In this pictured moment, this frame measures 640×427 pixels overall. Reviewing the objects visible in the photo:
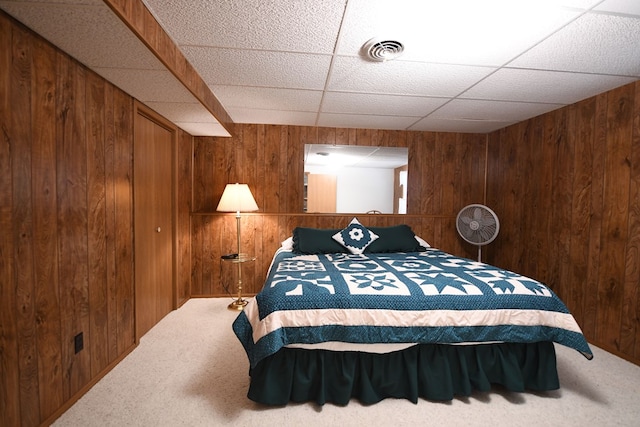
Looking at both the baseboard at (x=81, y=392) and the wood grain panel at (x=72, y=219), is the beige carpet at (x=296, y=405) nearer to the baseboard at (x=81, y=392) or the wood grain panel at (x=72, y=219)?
the baseboard at (x=81, y=392)

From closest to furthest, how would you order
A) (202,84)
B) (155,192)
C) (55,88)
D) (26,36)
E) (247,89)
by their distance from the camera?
(26,36), (55,88), (202,84), (247,89), (155,192)

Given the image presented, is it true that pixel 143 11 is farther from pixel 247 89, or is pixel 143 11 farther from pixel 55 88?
pixel 247 89

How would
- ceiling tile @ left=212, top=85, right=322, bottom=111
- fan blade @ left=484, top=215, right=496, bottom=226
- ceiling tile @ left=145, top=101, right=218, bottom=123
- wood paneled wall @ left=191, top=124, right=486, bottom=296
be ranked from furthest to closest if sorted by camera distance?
1. wood paneled wall @ left=191, top=124, right=486, bottom=296
2. fan blade @ left=484, top=215, right=496, bottom=226
3. ceiling tile @ left=212, top=85, right=322, bottom=111
4. ceiling tile @ left=145, top=101, right=218, bottom=123

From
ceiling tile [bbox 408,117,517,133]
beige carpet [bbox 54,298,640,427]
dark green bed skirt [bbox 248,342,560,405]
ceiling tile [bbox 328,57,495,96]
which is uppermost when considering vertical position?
ceiling tile [bbox 328,57,495,96]

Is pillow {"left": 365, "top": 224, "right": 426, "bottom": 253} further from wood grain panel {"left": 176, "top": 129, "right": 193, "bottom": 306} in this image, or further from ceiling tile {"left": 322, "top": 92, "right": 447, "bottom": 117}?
wood grain panel {"left": 176, "top": 129, "right": 193, "bottom": 306}

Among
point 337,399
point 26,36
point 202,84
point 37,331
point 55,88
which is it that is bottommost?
point 337,399

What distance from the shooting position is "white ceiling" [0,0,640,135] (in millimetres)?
1402

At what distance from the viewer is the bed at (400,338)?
161 cm

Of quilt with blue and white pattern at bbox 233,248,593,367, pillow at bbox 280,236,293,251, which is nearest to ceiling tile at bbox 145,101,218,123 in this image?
pillow at bbox 280,236,293,251

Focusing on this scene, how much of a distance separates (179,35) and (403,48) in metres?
1.35

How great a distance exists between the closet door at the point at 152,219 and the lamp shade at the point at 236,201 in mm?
560

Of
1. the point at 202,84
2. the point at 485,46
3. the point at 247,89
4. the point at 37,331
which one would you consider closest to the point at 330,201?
the point at 247,89

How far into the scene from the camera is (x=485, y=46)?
1728 millimetres

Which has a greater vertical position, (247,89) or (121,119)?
(247,89)
